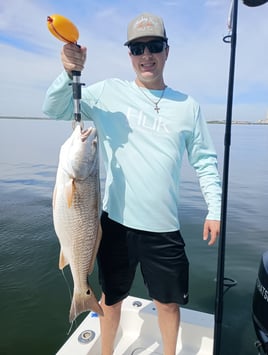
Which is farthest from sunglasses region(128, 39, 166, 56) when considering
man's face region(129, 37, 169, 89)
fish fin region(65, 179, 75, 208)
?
fish fin region(65, 179, 75, 208)

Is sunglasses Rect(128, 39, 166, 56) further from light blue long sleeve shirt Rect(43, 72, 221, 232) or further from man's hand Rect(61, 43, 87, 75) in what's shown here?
man's hand Rect(61, 43, 87, 75)

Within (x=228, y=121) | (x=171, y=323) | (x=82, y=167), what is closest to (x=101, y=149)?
(x=82, y=167)

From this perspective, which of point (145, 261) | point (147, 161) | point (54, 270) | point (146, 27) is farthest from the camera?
point (54, 270)

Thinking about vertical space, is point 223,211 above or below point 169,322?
above

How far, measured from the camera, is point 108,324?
2.51 meters

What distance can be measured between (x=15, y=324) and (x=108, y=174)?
2.45m

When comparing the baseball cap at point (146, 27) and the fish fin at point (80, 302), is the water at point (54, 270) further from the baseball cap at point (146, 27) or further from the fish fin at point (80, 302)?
the baseball cap at point (146, 27)

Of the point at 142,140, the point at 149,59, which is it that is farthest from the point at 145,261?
the point at 149,59

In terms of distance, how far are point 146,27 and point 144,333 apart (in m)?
2.80

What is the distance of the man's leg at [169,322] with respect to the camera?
2.40 m

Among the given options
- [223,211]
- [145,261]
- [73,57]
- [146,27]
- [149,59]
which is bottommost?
[145,261]

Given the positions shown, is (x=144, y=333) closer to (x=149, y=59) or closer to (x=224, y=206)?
(x=224, y=206)

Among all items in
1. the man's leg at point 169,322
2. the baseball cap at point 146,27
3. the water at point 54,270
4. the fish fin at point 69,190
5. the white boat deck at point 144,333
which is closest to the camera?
the fish fin at point 69,190

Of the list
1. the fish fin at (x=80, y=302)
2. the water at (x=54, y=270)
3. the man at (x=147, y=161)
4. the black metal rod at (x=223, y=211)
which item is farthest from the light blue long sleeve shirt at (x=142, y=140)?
the water at (x=54, y=270)
